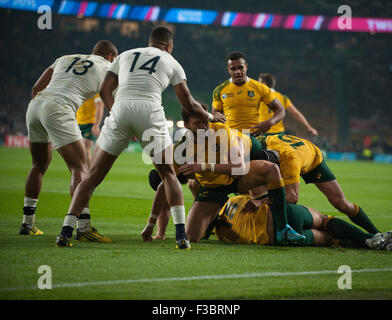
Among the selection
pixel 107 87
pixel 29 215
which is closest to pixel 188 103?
pixel 107 87

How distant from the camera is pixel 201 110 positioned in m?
5.63

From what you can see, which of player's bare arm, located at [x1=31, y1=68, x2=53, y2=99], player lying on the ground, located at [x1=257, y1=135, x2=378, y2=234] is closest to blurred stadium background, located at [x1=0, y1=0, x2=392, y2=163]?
player lying on the ground, located at [x1=257, y1=135, x2=378, y2=234]

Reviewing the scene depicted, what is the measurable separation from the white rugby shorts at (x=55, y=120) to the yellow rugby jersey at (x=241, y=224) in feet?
5.79

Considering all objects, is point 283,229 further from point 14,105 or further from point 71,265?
point 14,105

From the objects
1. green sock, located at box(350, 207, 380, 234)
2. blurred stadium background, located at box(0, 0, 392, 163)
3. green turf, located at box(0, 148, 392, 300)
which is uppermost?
blurred stadium background, located at box(0, 0, 392, 163)

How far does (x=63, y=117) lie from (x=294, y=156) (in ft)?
8.36

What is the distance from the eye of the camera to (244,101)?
8.34 m

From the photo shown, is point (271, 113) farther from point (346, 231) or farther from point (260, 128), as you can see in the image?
point (346, 231)

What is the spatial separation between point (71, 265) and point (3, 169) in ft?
45.2

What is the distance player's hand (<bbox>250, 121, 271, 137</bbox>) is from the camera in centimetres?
785

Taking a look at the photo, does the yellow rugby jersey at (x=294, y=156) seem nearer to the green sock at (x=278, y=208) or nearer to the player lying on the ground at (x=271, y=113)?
the green sock at (x=278, y=208)

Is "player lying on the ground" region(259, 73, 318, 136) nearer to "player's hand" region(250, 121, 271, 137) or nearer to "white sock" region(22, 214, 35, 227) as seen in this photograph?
"player's hand" region(250, 121, 271, 137)

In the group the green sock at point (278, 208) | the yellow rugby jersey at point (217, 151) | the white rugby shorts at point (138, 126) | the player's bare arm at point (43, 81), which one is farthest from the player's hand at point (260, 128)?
the player's bare arm at point (43, 81)
